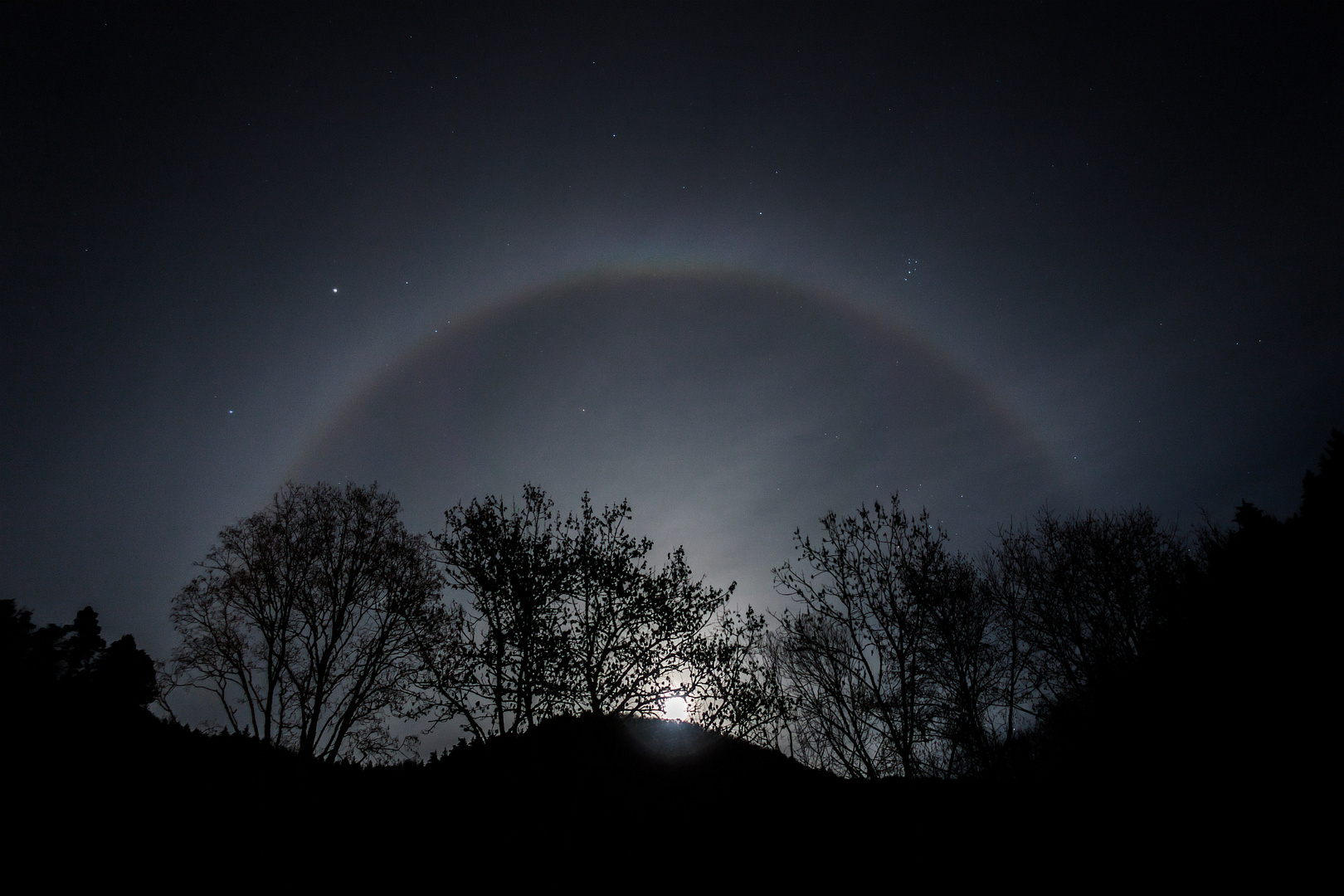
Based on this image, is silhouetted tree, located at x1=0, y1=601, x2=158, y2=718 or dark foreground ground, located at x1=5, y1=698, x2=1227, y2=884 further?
silhouetted tree, located at x1=0, y1=601, x2=158, y2=718

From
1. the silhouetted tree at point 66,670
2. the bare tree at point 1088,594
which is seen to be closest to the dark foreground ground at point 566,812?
the silhouetted tree at point 66,670

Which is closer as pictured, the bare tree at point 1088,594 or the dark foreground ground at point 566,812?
the dark foreground ground at point 566,812

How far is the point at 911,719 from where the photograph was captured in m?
18.2

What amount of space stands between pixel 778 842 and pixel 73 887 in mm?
8584

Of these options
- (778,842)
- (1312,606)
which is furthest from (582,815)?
(1312,606)

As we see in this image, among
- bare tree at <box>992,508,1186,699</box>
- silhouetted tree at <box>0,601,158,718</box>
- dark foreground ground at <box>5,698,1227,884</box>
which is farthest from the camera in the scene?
bare tree at <box>992,508,1186,699</box>

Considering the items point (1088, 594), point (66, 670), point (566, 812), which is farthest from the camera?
point (1088, 594)

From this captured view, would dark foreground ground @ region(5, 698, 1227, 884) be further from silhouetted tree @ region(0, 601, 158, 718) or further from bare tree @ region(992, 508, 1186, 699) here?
bare tree @ region(992, 508, 1186, 699)

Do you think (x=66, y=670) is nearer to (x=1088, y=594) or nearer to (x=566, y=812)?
(x=566, y=812)

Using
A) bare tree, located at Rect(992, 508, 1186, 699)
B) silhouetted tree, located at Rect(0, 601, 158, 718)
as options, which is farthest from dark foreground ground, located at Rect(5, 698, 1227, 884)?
bare tree, located at Rect(992, 508, 1186, 699)

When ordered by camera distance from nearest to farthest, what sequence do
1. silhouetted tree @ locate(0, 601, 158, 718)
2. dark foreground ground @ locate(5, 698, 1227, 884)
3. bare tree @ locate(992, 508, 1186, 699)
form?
dark foreground ground @ locate(5, 698, 1227, 884), silhouetted tree @ locate(0, 601, 158, 718), bare tree @ locate(992, 508, 1186, 699)

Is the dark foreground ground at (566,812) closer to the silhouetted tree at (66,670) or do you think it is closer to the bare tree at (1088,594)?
the silhouetted tree at (66,670)

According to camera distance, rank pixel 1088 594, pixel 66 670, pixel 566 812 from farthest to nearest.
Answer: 1. pixel 1088 594
2. pixel 66 670
3. pixel 566 812

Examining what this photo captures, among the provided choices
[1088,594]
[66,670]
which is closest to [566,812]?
[66,670]
